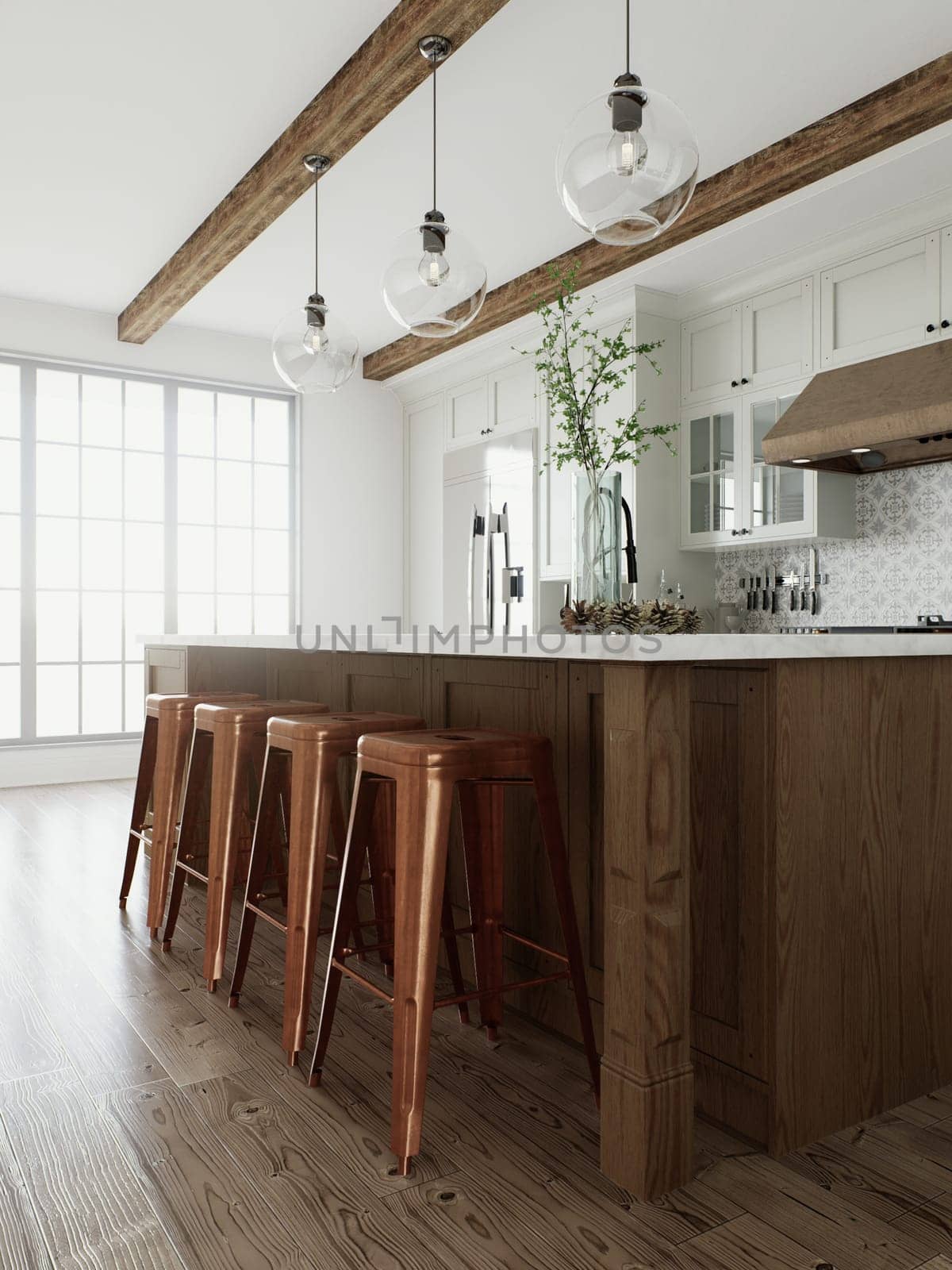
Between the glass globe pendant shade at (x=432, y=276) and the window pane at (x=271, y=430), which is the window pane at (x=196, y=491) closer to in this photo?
the window pane at (x=271, y=430)

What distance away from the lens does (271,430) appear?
673cm

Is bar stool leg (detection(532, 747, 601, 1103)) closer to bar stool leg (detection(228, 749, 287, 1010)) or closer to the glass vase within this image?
the glass vase

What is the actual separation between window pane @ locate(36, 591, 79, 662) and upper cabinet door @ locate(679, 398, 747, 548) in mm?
3846

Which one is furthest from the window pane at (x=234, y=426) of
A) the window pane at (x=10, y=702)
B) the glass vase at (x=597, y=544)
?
the glass vase at (x=597, y=544)

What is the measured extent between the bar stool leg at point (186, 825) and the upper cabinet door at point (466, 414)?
3.62 metres

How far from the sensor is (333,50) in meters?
3.35

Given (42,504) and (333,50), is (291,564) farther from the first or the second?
(333,50)

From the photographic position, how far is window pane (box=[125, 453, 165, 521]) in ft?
20.6

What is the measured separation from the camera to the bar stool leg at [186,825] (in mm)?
2721

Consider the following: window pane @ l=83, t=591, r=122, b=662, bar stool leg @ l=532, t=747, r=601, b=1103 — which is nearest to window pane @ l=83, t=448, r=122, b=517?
window pane @ l=83, t=591, r=122, b=662

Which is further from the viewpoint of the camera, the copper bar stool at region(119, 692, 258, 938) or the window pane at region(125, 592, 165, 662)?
the window pane at region(125, 592, 165, 662)

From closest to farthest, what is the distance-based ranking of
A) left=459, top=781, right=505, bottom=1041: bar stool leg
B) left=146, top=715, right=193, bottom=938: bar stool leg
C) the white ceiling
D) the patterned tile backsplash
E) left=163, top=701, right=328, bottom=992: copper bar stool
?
1. left=459, top=781, right=505, bottom=1041: bar stool leg
2. left=163, top=701, right=328, bottom=992: copper bar stool
3. left=146, top=715, right=193, bottom=938: bar stool leg
4. the white ceiling
5. the patterned tile backsplash

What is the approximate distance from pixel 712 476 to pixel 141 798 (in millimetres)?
3170

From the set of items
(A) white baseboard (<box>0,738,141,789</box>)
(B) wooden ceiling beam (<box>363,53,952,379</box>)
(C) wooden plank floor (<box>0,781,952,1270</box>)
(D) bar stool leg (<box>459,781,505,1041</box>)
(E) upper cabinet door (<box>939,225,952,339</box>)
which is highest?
(B) wooden ceiling beam (<box>363,53,952,379</box>)
